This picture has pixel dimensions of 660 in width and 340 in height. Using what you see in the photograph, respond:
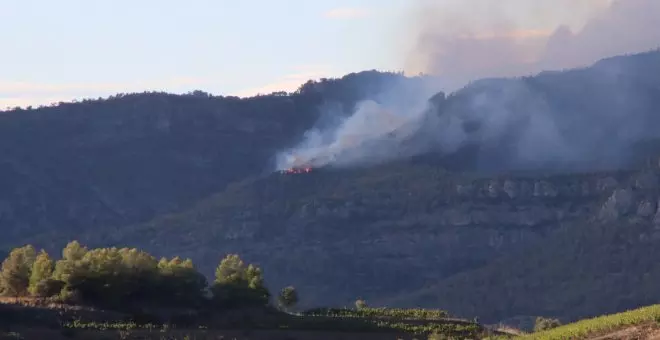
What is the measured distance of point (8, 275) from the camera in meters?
96.8

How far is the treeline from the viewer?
9125 cm

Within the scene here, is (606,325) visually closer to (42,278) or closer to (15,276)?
(42,278)

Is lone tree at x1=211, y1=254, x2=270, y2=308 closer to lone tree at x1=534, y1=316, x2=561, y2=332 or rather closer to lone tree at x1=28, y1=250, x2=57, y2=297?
lone tree at x1=28, y1=250, x2=57, y2=297

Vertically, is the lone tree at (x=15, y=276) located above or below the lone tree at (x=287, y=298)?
below

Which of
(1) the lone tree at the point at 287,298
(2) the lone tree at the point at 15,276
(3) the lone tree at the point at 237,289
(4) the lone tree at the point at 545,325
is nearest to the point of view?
(2) the lone tree at the point at 15,276

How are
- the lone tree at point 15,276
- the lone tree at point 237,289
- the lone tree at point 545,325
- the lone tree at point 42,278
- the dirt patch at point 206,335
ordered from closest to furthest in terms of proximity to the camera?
the dirt patch at point 206,335 → the lone tree at point 42,278 → the lone tree at point 15,276 → the lone tree at point 237,289 → the lone tree at point 545,325

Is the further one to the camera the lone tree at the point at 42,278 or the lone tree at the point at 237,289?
the lone tree at the point at 237,289

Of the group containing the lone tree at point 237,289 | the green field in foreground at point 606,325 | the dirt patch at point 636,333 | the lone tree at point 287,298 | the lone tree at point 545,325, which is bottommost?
the dirt patch at point 636,333

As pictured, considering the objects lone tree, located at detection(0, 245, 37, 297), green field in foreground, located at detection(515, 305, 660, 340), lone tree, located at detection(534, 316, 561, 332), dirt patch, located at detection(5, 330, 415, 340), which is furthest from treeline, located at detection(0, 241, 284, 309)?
green field in foreground, located at detection(515, 305, 660, 340)

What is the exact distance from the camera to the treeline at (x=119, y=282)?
9125cm

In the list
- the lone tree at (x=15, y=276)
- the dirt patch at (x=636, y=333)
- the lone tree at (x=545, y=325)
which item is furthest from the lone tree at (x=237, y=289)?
the dirt patch at (x=636, y=333)

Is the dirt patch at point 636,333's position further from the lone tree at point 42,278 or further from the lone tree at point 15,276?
the lone tree at point 15,276

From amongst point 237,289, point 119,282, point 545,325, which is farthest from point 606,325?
point 545,325

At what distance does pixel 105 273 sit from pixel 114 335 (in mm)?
13846
